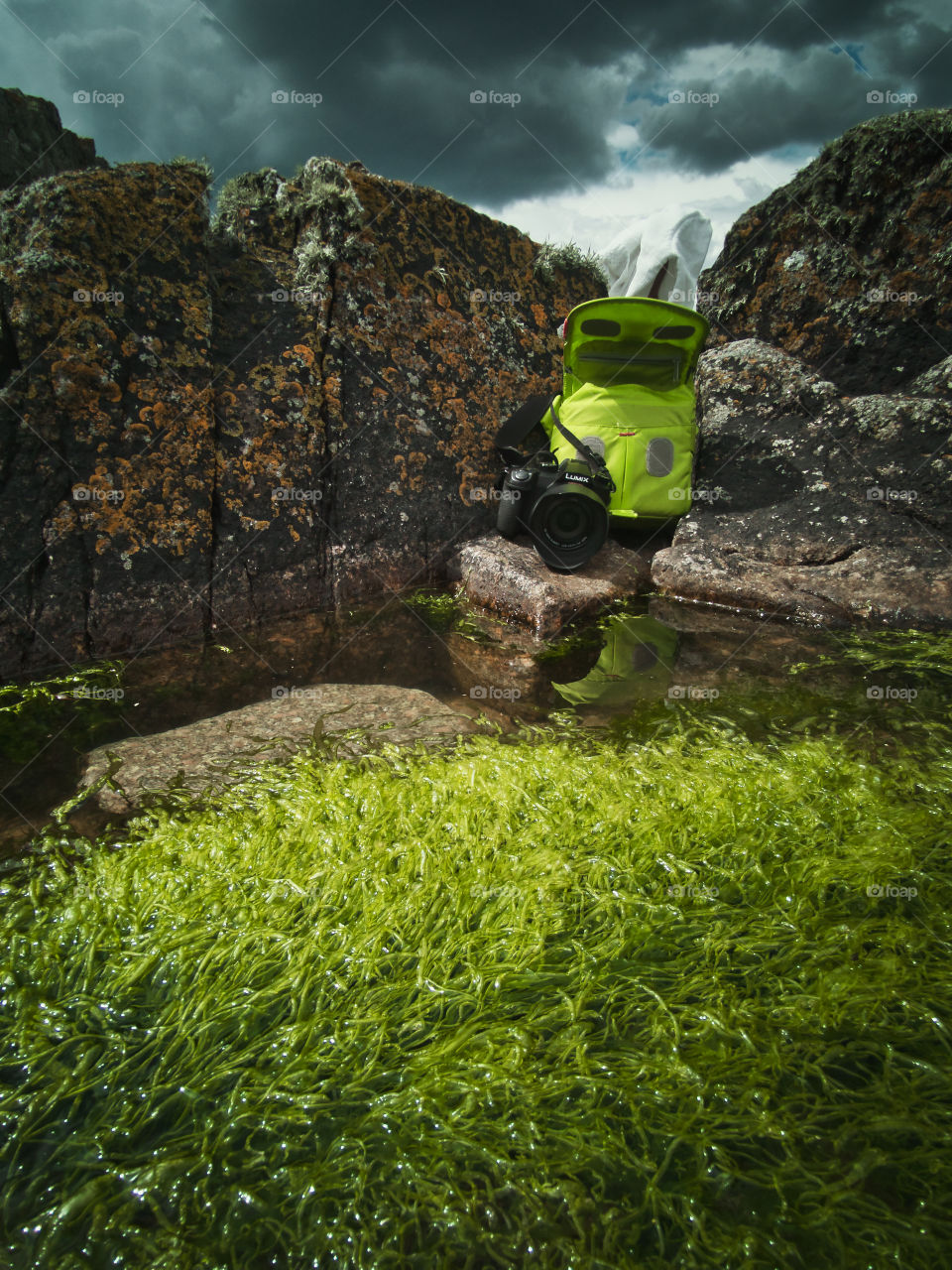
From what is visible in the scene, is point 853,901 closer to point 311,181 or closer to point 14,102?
point 311,181

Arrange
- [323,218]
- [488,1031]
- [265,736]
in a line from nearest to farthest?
[488,1031] < [265,736] < [323,218]

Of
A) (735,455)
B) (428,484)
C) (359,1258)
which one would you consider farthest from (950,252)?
(359,1258)
